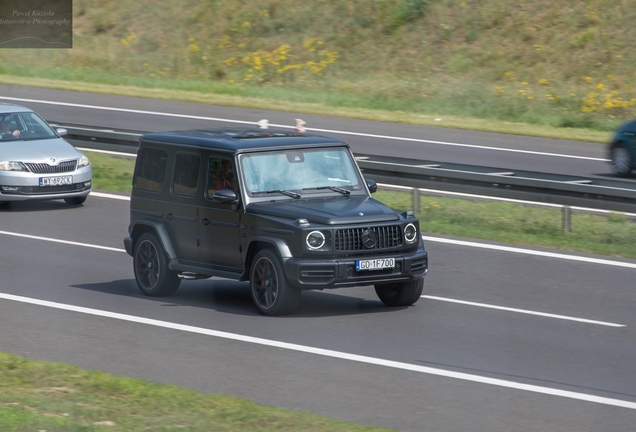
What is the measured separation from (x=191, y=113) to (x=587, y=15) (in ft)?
47.5

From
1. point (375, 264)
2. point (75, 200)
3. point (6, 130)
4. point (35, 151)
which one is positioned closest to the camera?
point (375, 264)

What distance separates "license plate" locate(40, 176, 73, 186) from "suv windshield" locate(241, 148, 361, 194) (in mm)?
7646

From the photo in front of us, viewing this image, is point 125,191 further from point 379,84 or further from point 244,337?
point 379,84

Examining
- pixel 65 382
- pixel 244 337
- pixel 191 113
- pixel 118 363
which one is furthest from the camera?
pixel 191 113

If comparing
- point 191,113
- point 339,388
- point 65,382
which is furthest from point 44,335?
point 191,113

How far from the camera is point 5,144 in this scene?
60.2ft

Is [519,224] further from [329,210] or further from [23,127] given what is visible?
[23,127]

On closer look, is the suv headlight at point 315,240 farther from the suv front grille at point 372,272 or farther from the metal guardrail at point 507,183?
the metal guardrail at point 507,183

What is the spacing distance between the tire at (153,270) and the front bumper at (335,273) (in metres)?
1.92

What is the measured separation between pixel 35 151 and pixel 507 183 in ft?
25.7

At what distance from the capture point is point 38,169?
17922 mm

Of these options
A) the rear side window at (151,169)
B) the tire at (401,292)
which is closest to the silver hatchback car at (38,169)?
the rear side window at (151,169)

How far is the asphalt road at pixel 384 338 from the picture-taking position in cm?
772

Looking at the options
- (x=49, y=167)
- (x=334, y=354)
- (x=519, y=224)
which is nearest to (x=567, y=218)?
(x=519, y=224)
